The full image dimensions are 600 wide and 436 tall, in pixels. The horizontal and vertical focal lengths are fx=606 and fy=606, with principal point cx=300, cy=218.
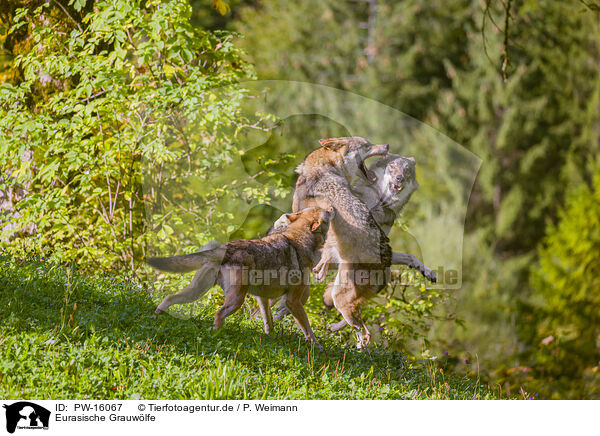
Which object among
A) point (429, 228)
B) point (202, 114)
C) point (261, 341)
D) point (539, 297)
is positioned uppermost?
point (202, 114)

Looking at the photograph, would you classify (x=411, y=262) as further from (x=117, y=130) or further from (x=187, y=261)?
(x=117, y=130)

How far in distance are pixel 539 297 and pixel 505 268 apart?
1760 millimetres

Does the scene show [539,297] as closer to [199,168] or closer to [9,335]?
[199,168]

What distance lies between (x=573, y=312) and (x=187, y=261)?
23.1 feet

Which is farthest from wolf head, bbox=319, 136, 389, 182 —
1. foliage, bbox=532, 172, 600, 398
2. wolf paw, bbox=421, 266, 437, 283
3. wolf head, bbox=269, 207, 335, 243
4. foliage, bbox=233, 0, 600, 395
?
foliage, bbox=233, 0, 600, 395

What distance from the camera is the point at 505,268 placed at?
41.5ft

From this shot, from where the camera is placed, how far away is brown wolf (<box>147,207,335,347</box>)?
4.18 metres

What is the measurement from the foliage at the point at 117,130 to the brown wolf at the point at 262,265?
3.50 ft

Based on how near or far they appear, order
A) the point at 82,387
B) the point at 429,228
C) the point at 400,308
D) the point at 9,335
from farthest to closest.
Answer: the point at 429,228 < the point at 400,308 < the point at 9,335 < the point at 82,387

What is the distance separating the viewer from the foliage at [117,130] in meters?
5.85

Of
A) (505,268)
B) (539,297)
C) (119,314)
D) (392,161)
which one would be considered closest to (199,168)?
(119,314)
